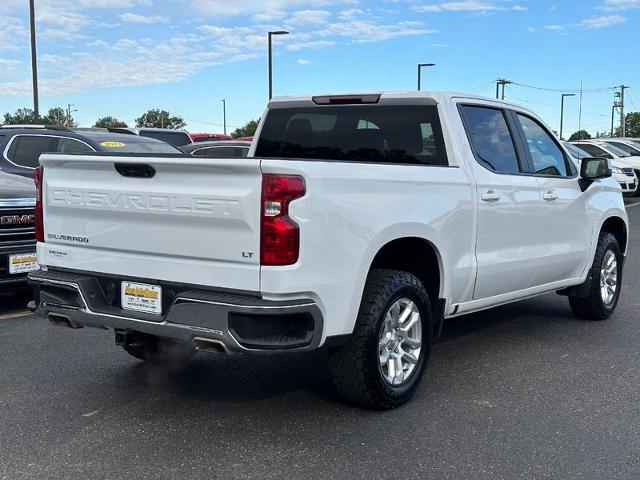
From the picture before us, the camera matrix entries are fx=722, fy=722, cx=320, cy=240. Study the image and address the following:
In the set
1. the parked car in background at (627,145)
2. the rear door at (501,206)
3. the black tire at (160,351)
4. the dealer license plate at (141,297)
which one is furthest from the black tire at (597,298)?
the parked car in background at (627,145)

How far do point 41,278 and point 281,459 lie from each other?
5.92 feet

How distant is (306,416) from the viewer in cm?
413

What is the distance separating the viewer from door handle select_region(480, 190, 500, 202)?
482 cm

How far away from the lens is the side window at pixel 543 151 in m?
5.68

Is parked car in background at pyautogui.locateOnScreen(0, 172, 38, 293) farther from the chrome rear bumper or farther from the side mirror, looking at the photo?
the side mirror

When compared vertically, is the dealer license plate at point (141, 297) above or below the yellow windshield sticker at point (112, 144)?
below

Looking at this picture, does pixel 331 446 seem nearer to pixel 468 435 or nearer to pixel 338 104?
pixel 468 435

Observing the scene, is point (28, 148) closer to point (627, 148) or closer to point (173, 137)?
point (173, 137)

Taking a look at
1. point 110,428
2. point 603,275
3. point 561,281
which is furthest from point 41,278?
point 603,275

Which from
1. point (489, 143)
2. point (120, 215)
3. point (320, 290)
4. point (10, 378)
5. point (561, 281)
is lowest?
point (10, 378)

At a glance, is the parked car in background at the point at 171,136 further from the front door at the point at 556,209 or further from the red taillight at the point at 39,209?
the red taillight at the point at 39,209

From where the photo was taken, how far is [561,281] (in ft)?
19.7

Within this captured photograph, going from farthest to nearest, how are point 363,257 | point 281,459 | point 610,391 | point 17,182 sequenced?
point 17,182
point 610,391
point 363,257
point 281,459

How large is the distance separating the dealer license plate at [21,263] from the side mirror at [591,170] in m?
4.79
